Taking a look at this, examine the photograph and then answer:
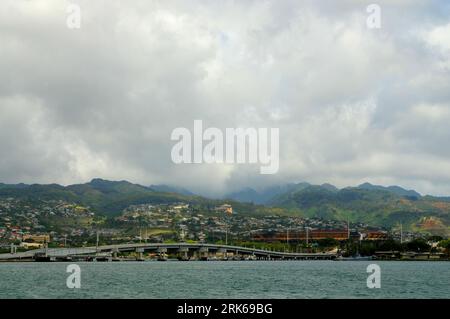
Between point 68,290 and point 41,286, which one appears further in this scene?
point 41,286
